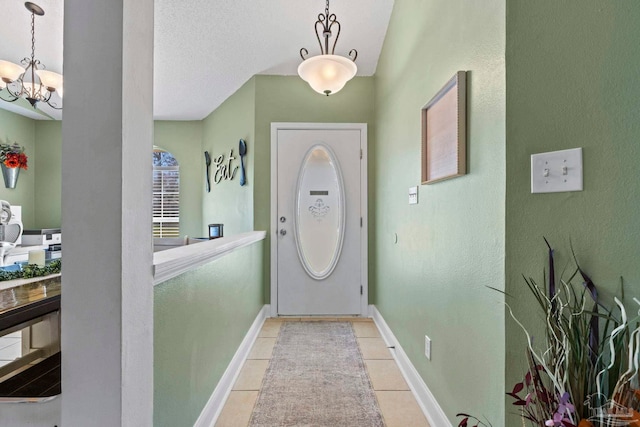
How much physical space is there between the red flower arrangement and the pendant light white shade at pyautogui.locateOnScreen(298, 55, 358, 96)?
403 cm

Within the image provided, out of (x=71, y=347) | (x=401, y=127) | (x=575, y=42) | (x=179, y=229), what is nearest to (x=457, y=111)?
(x=575, y=42)

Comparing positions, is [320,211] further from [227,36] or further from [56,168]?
[56,168]

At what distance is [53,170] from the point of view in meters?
5.02

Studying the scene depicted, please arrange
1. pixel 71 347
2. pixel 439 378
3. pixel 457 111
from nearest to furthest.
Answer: pixel 71 347 → pixel 457 111 → pixel 439 378

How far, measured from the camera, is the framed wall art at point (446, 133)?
1428 mm

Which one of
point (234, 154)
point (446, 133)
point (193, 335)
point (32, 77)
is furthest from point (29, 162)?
point (446, 133)

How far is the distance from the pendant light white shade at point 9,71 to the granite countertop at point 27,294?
6.24 feet

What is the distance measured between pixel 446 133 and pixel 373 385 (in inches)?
63.9

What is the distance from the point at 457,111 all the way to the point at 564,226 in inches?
26.3

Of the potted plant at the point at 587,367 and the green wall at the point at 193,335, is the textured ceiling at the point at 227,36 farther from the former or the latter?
the potted plant at the point at 587,367

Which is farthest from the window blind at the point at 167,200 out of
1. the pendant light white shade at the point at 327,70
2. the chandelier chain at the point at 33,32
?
the pendant light white shade at the point at 327,70

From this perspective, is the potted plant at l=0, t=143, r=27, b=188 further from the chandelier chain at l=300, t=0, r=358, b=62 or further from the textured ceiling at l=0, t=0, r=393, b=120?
the chandelier chain at l=300, t=0, r=358, b=62

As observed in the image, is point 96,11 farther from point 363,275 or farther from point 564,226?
point 363,275

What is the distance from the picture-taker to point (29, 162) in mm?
4902
